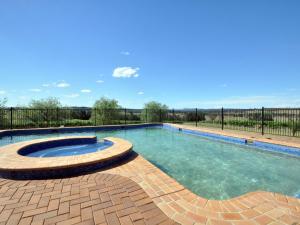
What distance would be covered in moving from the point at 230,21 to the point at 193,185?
8248mm

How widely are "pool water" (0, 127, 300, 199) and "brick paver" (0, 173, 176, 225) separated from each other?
1.32 m

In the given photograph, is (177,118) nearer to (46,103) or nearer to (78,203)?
(46,103)

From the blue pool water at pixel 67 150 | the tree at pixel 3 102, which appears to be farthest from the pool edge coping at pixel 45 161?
the tree at pixel 3 102

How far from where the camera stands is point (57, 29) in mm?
7832

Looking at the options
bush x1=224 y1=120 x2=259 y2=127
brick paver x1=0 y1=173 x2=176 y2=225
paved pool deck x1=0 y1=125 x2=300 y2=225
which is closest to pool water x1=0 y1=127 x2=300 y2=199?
→ paved pool deck x1=0 y1=125 x2=300 y2=225

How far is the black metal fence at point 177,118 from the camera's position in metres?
7.57

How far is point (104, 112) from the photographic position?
12.3 meters

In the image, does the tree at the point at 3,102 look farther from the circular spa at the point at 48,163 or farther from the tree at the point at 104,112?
the circular spa at the point at 48,163

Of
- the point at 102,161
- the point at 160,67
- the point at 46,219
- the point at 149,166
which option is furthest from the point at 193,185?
the point at 160,67

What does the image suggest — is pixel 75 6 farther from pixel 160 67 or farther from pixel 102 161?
pixel 160 67

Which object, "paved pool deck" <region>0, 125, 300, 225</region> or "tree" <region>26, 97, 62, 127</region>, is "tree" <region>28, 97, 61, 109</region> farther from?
"paved pool deck" <region>0, 125, 300, 225</region>

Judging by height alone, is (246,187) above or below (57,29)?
below

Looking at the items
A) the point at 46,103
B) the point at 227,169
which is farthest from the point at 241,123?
the point at 46,103

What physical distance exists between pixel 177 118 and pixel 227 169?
11525mm
